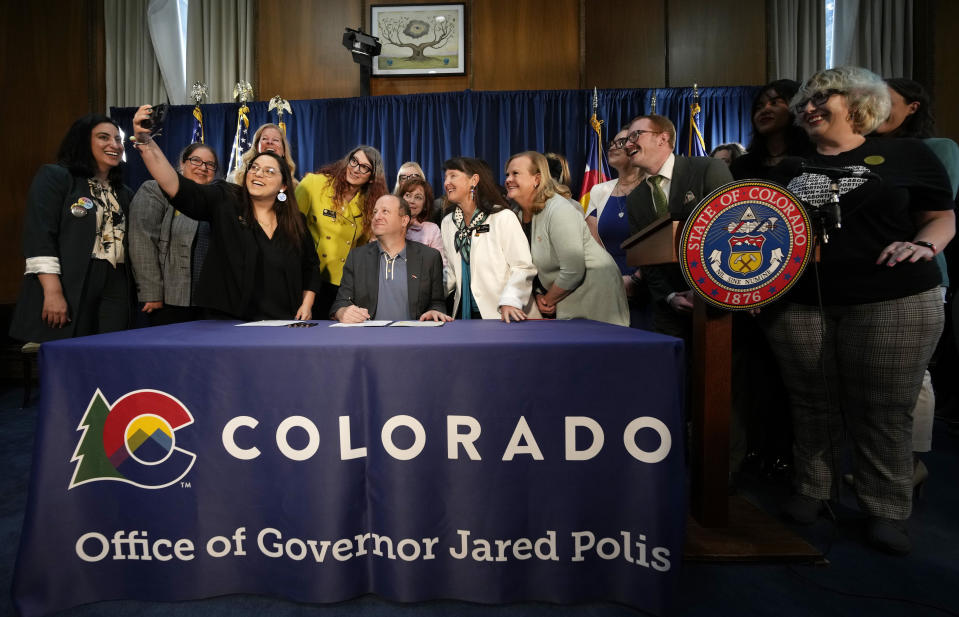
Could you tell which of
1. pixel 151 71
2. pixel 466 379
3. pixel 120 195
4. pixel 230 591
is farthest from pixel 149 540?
pixel 151 71

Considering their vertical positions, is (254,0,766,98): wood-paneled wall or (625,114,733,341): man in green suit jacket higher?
(254,0,766,98): wood-paneled wall

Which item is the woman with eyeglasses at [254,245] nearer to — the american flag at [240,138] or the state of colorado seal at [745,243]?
the state of colorado seal at [745,243]

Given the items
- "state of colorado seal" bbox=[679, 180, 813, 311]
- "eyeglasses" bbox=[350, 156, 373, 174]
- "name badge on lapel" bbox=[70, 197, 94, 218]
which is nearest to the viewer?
"state of colorado seal" bbox=[679, 180, 813, 311]

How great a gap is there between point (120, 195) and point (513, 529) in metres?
2.73

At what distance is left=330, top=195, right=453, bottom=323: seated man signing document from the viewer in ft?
7.40

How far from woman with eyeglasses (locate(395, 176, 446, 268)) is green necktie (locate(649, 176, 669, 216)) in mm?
1229

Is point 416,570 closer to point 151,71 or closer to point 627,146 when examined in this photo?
point 627,146

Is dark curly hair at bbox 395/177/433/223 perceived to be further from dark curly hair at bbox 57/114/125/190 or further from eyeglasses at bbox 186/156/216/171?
dark curly hair at bbox 57/114/125/190

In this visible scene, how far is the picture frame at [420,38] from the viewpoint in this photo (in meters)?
5.26

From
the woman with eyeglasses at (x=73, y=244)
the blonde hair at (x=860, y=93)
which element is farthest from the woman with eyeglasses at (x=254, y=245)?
the blonde hair at (x=860, y=93)

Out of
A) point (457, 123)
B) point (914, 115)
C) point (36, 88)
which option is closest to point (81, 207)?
point (457, 123)

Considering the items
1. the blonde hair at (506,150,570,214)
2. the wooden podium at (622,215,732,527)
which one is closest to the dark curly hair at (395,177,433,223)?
the blonde hair at (506,150,570,214)

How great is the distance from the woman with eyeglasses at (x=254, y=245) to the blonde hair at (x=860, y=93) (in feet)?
7.18

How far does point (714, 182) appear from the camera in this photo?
1867 mm
